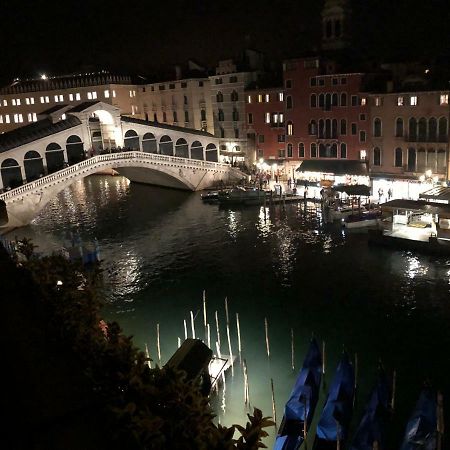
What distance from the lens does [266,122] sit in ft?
156

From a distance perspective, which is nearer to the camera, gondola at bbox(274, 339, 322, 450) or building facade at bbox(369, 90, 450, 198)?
gondola at bbox(274, 339, 322, 450)

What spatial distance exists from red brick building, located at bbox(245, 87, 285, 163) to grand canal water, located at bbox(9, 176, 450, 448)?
34.7ft

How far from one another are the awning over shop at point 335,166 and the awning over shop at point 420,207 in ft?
37.5

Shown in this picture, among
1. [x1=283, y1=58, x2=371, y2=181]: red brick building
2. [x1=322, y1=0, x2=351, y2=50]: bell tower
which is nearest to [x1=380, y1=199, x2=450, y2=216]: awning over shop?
[x1=283, y1=58, x2=371, y2=181]: red brick building

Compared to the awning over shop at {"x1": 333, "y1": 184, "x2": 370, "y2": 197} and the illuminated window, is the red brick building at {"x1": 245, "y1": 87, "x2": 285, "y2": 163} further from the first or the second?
the awning over shop at {"x1": 333, "y1": 184, "x2": 370, "y2": 197}

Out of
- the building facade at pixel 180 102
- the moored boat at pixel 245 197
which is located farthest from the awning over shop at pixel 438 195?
the building facade at pixel 180 102

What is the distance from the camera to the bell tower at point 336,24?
44.3m

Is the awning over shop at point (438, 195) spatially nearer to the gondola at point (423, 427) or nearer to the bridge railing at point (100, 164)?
the gondola at point (423, 427)

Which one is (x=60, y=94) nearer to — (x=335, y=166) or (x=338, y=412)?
(x=335, y=166)

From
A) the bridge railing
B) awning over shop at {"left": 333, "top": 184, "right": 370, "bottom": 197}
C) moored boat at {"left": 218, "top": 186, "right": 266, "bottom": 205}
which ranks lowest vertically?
moored boat at {"left": 218, "top": 186, "right": 266, "bottom": 205}

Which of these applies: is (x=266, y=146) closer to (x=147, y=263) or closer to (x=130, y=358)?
(x=147, y=263)

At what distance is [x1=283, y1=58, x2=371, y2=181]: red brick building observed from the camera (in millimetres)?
40406

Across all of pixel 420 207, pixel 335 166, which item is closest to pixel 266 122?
pixel 335 166

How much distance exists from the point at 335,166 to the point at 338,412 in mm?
31776
